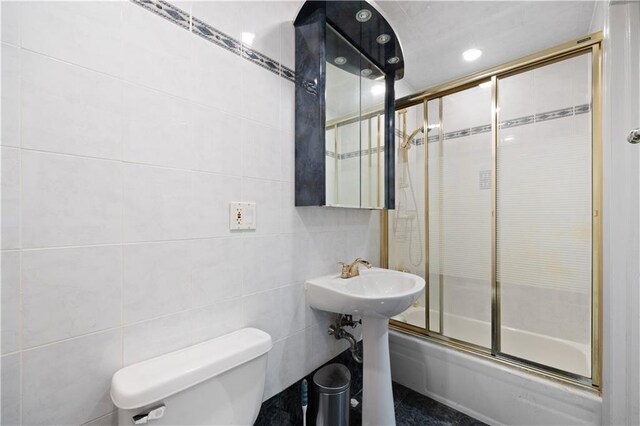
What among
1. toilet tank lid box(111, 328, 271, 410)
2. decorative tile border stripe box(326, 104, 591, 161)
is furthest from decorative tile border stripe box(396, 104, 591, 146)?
toilet tank lid box(111, 328, 271, 410)

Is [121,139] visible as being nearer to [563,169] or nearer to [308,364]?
[308,364]

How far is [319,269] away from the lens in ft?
4.77

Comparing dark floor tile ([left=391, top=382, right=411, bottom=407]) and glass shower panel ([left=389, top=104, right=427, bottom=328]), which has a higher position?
glass shower panel ([left=389, top=104, right=427, bottom=328])

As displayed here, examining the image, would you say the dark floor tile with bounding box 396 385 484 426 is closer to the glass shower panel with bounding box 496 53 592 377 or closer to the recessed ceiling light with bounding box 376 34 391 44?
the glass shower panel with bounding box 496 53 592 377

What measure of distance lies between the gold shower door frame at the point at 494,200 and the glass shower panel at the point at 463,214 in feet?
0.21

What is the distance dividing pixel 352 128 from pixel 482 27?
44.0 inches

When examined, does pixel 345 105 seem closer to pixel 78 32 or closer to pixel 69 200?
pixel 78 32

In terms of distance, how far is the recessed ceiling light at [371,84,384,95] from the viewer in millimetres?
1677

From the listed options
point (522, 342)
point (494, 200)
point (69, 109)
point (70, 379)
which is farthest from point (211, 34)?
point (522, 342)

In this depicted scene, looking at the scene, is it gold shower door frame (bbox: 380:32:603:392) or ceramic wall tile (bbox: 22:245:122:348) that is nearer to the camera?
ceramic wall tile (bbox: 22:245:122:348)

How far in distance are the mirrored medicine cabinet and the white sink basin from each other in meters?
0.40

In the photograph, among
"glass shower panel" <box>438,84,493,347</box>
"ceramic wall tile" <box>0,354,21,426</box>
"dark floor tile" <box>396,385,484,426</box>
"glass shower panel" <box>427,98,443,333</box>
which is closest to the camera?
"ceramic wall tile" <box>0,354,21,426</box>

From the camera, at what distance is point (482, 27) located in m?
1.71

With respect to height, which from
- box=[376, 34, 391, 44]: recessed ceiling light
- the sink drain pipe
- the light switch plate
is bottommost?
the sink drain pipe
